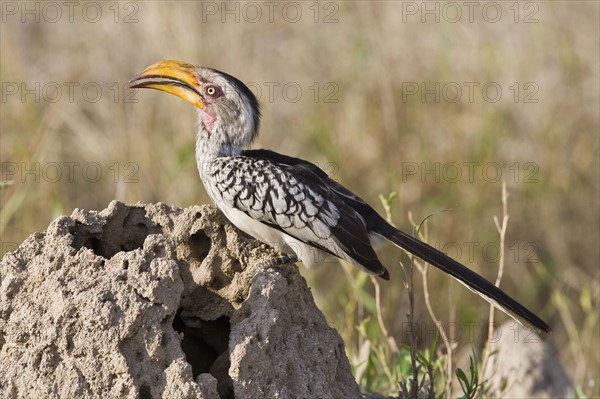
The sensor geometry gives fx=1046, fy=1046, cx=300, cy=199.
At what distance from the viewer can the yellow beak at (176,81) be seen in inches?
195

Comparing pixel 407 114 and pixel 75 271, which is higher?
pixel 75 271

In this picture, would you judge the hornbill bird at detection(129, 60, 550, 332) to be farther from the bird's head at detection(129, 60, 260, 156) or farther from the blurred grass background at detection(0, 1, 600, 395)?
the blurred grass background at detection(0, 1, 600, 395)

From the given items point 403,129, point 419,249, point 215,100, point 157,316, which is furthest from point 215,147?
point 403,129

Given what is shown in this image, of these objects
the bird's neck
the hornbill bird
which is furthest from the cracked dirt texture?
the bird's neck

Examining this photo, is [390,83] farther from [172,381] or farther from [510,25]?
[172,381]

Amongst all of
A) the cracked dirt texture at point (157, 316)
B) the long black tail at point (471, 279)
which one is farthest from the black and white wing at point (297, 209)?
the cracked dirt texture at point (157, 316)

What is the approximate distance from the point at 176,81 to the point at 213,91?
0.61 feet

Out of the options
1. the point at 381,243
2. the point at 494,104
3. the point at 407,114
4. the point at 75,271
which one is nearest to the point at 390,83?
the point at 407,114

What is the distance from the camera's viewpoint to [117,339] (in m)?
3.34

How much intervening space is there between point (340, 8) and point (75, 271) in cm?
591

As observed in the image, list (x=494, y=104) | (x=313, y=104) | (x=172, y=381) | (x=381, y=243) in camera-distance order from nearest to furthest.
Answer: (x=172, y=381) → (x=381, y=243) → (x=494, y=104) → (x=313, y=104)

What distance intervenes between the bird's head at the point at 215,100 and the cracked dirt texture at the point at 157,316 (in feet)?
3.05

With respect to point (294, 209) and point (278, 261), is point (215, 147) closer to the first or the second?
point (294, 209)

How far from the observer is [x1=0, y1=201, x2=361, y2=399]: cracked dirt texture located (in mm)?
3359
